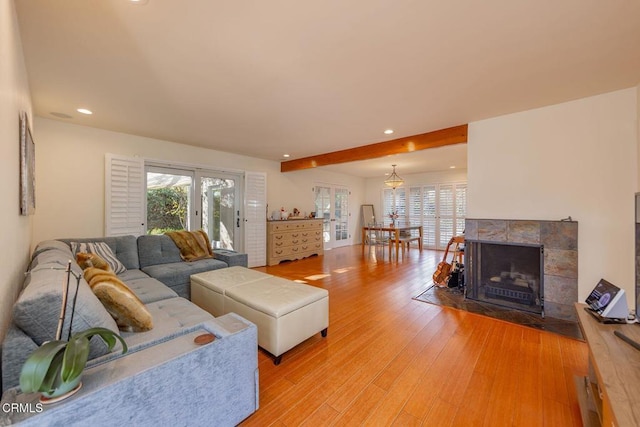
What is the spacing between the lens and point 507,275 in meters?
3.01

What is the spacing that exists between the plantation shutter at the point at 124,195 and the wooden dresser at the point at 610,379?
4653mm

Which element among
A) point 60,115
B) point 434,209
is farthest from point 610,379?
point 434,209

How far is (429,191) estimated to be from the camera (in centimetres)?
728

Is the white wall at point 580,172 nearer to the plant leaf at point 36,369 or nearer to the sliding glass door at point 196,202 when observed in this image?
the plant leaf at point 36,369

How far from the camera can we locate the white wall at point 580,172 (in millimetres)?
→ 2344

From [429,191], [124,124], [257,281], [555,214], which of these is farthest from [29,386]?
[429,191]

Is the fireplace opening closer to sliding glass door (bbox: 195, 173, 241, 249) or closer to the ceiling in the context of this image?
the ceiling

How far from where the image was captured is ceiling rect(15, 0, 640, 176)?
1.40 metres

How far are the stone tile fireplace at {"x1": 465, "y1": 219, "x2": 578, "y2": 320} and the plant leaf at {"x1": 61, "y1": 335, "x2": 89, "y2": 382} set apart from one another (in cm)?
354

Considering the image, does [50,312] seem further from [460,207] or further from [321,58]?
[460,207]

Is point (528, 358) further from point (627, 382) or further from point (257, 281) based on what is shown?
point (257, 281)

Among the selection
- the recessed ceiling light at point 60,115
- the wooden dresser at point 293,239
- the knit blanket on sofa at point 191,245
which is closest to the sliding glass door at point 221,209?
the wooden dresser at point 293,239

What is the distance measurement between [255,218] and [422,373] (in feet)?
13.1

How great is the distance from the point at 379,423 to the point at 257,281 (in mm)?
1542
